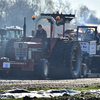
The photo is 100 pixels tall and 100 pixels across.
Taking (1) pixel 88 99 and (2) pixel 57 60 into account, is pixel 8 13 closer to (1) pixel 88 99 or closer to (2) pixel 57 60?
(2) pixel 57 60

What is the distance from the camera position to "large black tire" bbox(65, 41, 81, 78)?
15.9 m

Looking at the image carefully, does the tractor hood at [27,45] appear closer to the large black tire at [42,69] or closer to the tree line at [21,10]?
the large black tire at [42,69]

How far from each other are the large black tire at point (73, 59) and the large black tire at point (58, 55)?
0.20 metres

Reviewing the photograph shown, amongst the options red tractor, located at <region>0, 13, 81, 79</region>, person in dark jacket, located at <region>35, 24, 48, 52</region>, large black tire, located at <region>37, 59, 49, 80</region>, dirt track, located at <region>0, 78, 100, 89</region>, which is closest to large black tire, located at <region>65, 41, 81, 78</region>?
red tractor, located at <region>0, 13, 81, 79</region>

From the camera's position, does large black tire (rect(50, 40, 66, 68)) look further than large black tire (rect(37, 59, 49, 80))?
Yes

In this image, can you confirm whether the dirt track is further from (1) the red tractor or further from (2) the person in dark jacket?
(2) the person in dark jacket

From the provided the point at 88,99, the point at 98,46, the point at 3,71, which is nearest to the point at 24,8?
the point at 98,46

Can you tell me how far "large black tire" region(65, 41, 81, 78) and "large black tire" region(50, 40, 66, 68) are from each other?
204mm

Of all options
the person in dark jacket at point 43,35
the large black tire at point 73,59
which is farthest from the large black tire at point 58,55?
the person in dark jacket at point 43,35

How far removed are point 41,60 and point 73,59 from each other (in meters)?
2.41

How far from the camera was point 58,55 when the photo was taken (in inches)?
619

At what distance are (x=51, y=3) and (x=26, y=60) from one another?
72298 millimetres

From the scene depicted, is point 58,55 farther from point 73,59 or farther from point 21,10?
point 21,10

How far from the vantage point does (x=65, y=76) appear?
1616 cm
